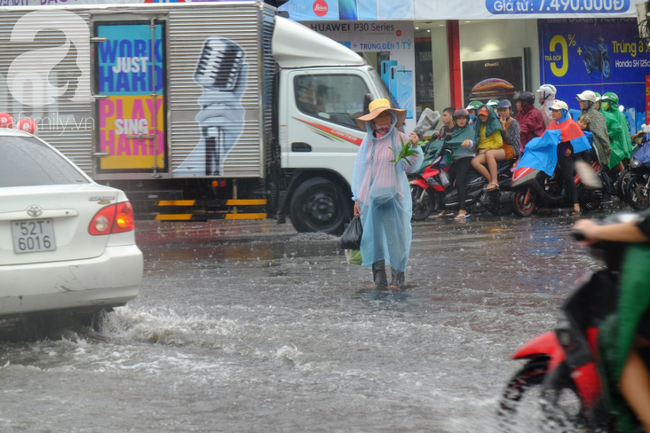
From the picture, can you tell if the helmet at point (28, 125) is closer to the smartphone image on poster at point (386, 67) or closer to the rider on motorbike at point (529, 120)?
the rider on motorbike at point (529, 120)

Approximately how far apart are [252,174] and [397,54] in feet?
28.8

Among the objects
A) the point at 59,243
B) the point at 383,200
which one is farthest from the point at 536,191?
the point at 59,243

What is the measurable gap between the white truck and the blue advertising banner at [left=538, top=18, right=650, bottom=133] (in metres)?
10.0

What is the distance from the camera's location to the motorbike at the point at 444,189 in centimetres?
1391

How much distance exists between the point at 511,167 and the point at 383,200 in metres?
6.93

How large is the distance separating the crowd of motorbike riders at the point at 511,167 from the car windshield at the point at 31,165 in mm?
8495

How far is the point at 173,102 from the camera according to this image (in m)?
11.6

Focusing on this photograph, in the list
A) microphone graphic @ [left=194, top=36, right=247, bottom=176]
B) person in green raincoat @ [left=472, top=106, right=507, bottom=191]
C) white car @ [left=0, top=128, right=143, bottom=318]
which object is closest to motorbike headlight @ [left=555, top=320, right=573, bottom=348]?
white car @ [left=0, top=128, right=143, bottom=318]

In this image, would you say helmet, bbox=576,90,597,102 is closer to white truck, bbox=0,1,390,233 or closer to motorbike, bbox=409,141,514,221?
motorbike, bbox=409,141,514,221

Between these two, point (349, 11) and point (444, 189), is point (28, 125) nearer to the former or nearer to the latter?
point (444, 189)

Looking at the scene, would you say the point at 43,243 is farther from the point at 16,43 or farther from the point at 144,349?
the point at 16,43

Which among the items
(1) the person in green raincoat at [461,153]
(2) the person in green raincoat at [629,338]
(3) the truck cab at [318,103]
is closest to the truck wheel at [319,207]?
(3) the truck cab at [318,103]

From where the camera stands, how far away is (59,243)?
5305 millimetres

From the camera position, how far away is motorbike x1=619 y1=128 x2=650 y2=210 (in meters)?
13.9
